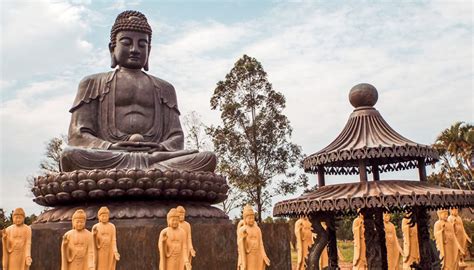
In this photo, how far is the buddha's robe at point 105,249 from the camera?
6.27 m

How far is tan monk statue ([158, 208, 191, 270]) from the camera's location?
21.1 feet

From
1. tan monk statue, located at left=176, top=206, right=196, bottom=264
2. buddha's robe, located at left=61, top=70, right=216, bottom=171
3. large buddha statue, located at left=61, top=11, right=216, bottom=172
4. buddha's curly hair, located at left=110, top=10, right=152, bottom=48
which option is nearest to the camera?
tan monk statue, located at left=176, top=206, right=196, bottom=264

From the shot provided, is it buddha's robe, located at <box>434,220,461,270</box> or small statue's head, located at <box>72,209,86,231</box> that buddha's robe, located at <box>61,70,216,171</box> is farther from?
buddha's robe, located at <box>434,220,461,270</box>

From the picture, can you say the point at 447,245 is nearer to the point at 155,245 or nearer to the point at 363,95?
the point at 363,95

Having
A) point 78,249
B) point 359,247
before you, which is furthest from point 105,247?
point 359,247

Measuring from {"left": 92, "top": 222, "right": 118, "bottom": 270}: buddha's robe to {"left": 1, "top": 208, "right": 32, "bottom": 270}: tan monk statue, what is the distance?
2.82ft

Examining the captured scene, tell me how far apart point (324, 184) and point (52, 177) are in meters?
4.67

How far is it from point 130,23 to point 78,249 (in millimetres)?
5853

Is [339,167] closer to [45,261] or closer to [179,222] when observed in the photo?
[179,222]

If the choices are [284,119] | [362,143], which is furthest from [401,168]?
[284,119]

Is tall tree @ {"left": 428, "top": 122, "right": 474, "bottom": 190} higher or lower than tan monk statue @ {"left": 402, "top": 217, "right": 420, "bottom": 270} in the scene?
higher

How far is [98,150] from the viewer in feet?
28.3

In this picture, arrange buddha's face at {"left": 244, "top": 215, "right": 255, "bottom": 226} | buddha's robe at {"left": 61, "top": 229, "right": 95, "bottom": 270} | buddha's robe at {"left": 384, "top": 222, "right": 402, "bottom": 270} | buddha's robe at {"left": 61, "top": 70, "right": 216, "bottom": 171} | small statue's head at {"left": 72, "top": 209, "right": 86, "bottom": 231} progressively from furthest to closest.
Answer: buddha's robe at {"left": 384, "top": 222, "right": 402, "bottom": 270}, buddha's robe at {"left": 61, "top": 70, "right": 216, "bottom": 171}, buddha's face at {"left": 244, "top": 215, "right": 255, "bottom": 226}, small statue's head at {"left": 72, "top": 209, "right": 86, "bottom": 231}, buddha's robe at {"left": 61, "top": 229, "right": 95, "bottom": 270}

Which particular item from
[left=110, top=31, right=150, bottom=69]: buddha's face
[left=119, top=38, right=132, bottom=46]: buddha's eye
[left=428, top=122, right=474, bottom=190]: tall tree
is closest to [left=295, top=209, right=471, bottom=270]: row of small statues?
[left=110, top=31, right=150, bottom=69]: buddha's face
